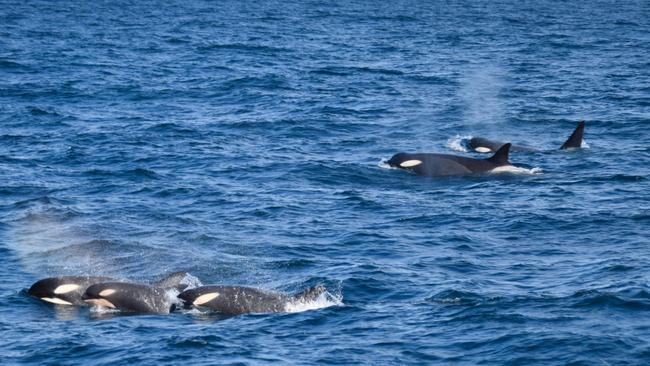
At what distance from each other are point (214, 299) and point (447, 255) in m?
5.82

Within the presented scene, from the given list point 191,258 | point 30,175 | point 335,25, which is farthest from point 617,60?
point 191,258

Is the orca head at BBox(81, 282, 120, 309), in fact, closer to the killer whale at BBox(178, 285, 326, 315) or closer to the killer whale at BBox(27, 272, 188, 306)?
the killer whale at BBox(27, 272, 188, 306)

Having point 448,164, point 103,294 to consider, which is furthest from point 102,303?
point 448,164

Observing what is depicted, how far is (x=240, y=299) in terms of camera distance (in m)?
21.9

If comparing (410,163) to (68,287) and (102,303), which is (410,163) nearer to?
(68,287)

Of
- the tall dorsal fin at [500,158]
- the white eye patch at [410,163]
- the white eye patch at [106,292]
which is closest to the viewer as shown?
the white eye patch at [106,292]

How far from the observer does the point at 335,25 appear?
80.4 meters

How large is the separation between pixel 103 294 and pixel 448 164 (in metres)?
13.8

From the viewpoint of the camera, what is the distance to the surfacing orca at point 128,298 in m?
21.8

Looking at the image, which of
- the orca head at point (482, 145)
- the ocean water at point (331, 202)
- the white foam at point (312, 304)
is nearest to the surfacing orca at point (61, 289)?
the ocean water at point (331, 202)

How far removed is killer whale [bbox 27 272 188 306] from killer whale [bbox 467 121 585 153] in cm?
1591

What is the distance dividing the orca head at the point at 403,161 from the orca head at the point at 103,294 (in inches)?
513

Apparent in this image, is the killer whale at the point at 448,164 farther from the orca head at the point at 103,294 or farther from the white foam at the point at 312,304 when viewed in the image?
the orca head at the point at 103,294

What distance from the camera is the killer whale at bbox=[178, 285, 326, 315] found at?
2172cm
